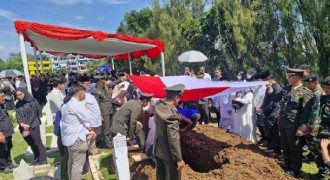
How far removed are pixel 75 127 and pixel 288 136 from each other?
3287 mm

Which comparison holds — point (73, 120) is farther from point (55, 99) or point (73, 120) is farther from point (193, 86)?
point (193, 86)

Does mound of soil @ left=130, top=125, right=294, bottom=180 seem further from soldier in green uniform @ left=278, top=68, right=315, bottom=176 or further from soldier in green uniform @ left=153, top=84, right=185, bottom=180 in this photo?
soldier in green uniform @ left=153, top=84, right=185, bottom=180

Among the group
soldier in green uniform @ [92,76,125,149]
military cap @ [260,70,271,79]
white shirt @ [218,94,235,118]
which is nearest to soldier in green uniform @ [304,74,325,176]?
military cap @ [260,70,271,79]

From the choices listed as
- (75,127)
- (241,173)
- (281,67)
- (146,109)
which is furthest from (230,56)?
(75,127)

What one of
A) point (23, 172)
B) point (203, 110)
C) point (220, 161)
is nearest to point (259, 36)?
point (203, 110)

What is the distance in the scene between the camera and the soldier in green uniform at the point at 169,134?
8.30ft

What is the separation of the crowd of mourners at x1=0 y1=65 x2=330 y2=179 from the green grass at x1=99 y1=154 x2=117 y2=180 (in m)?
0.35

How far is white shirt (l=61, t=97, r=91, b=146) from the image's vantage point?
10.6 ft

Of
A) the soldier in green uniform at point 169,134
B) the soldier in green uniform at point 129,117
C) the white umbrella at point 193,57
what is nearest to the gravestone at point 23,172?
the soldier in green uniform at point 129,117

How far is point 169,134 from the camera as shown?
8.29 ft

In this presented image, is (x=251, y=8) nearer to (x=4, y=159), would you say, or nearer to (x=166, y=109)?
(x=166, y=109)

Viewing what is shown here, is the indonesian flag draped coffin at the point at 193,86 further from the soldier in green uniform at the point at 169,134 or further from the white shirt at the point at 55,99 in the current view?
the soldier in green uniform at the point at 169,134

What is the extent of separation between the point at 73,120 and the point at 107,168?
5.00 ft

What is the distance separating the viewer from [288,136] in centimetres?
350
